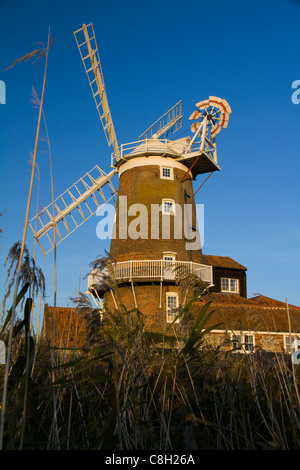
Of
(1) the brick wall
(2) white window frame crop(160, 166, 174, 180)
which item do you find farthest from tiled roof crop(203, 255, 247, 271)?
(2) white window frame crop(160, 166, 174, 180)

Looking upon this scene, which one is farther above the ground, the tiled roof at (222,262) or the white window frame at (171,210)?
the white window frame at (171,210)

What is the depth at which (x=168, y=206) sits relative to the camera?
81.7 ft

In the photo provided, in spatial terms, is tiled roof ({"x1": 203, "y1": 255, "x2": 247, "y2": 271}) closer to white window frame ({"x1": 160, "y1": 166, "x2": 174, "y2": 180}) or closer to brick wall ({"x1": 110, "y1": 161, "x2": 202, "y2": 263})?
brick wall ({"x1": 110, "y1": 161, "x2": 202, "y2": 263})

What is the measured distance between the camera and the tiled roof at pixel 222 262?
98.6ft

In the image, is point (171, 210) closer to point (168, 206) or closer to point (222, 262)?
point (168, 206)

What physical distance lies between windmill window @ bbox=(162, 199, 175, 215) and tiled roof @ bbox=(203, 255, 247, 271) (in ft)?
20.9

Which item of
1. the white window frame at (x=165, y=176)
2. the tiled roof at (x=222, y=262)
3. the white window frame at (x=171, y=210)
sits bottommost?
the tiled roof at (x=222, y=262)

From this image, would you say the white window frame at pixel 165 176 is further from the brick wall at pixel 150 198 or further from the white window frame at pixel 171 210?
the white window frame at pixel 171 210

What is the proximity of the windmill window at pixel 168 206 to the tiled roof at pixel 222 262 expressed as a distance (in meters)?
6.38

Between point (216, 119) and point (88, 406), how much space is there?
1026 inches

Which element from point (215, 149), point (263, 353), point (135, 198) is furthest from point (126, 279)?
point (263, 353)

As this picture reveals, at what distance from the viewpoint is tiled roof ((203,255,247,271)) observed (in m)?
30.0

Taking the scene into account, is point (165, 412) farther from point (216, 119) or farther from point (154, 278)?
point (216, 119)

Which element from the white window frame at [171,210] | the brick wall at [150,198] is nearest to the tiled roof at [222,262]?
the brick wall at [150,198]
